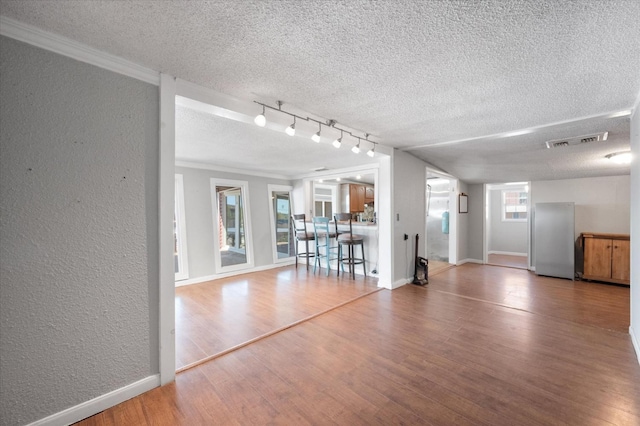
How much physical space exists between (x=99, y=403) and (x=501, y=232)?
8865 millimetres

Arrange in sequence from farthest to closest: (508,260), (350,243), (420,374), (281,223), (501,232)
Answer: (501,232) < (508,260) < (281,223) < (350,243) < (420,374)

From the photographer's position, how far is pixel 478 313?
3.04 metres

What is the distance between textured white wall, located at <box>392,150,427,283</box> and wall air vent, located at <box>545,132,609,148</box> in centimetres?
174

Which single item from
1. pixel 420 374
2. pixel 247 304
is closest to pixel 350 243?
pixel 247 304

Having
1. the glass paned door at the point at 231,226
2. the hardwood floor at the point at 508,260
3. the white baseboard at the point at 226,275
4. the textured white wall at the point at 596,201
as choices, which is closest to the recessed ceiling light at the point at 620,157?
the textured white wall at the point at 596,201

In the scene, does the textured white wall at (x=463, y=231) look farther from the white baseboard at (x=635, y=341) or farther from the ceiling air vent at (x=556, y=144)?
the white baseboard at (x=635, y=341)

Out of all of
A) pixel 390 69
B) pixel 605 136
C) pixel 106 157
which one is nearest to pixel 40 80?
pixel 106 157

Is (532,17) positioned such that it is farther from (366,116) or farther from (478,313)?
(478,313)

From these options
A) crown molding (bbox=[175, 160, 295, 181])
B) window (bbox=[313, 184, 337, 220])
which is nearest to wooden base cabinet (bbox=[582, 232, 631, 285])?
window (bbox=[313, 184, 337, 220])

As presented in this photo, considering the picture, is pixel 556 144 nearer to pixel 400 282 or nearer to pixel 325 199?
pixel 400 282

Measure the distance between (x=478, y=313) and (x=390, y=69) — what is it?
2874mm

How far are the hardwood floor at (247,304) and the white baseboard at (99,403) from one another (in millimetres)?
271

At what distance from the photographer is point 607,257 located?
4273mm

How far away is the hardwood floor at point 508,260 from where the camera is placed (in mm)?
5810
